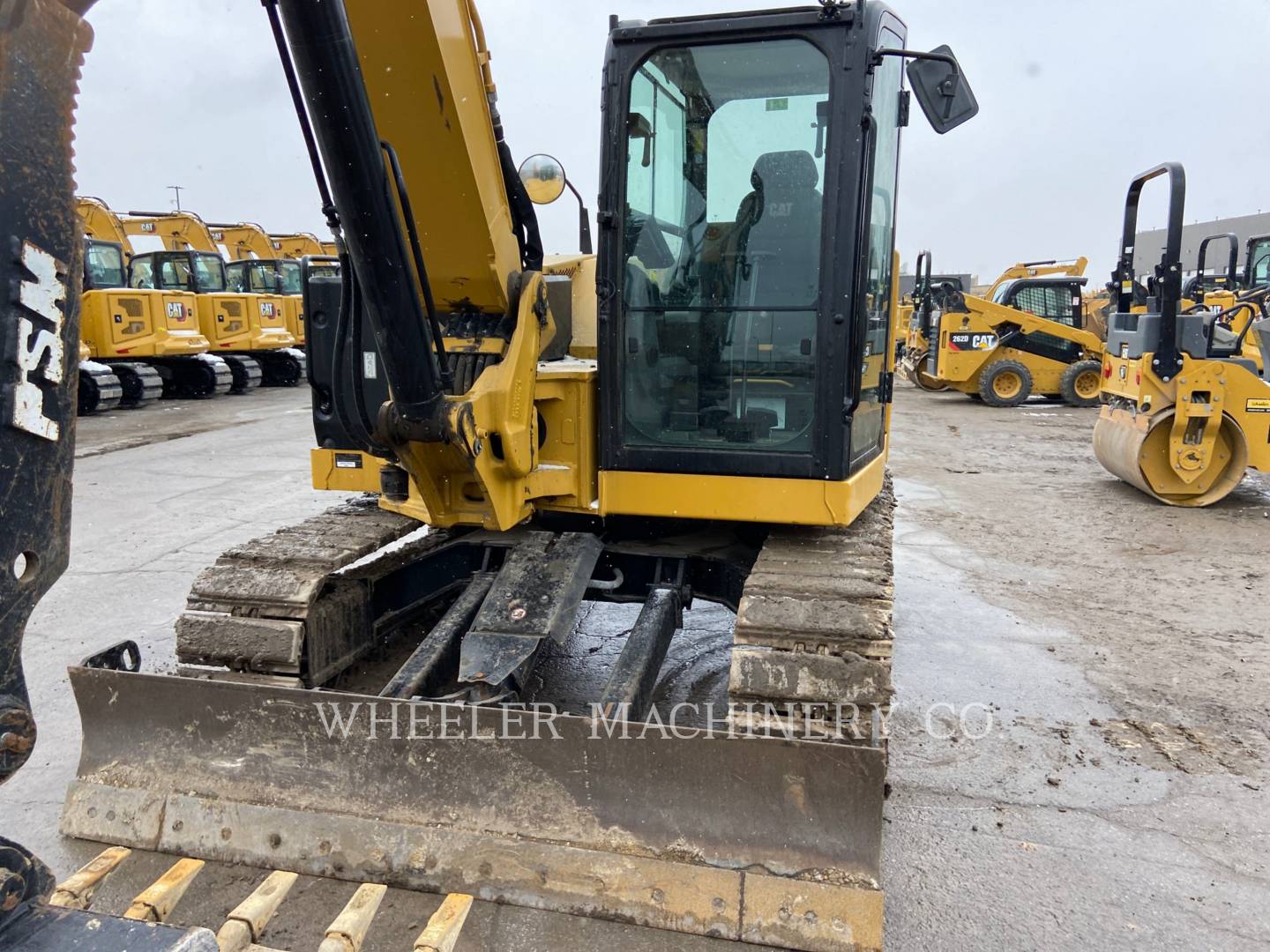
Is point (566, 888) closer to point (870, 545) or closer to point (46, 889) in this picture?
point (46, 889)

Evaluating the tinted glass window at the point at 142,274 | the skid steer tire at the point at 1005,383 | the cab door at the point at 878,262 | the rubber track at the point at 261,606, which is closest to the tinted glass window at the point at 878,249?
the cab door at the point at 878,262

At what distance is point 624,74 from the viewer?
10.5ft

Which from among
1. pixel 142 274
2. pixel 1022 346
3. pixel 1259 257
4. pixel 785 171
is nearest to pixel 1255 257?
pixel 1259 257

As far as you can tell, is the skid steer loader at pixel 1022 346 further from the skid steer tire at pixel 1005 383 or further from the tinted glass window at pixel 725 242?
the tinted glass window at pixel 725 242

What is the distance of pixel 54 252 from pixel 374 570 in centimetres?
273

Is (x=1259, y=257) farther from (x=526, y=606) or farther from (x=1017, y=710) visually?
(x=526, y=606)

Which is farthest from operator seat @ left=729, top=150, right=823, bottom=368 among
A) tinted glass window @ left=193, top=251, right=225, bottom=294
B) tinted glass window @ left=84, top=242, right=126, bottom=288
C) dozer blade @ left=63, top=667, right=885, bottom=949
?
tinted glass window @ left=193, top=251, right=225, bottom=294

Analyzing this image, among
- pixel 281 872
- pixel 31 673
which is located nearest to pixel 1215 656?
pixel 281 872

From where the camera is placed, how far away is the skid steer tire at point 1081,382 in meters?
15.4

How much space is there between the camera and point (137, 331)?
1444 cm

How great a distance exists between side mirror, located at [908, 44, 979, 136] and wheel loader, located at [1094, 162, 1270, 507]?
5.36 meters

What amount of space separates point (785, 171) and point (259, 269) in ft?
61.0

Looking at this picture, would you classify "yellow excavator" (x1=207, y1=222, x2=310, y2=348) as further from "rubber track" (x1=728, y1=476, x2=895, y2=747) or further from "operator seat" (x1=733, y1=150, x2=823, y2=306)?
"rubber track" (x1=728, y1=476, x2=895, y2=747)

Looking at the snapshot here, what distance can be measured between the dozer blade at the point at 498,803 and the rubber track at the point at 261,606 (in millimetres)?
346
